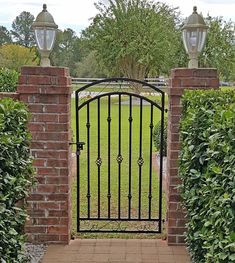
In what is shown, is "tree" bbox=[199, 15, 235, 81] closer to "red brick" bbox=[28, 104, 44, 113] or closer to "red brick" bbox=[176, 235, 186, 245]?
"red brick" bbox=[176, 235, 186, 245]

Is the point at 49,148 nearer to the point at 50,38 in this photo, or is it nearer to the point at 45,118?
the point at 45,118

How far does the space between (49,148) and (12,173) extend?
49.6 inches

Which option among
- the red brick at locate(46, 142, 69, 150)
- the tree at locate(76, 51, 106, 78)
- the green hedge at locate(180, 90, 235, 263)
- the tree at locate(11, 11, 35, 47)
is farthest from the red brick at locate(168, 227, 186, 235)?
the tree at locate(11, 11, 35, 47)

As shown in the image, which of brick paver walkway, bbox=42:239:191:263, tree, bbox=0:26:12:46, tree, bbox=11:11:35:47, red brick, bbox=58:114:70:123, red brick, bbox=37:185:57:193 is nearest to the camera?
brick paver walkway, bbox=42:239:191:263

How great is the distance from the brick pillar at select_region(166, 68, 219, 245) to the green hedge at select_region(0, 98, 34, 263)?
128cm

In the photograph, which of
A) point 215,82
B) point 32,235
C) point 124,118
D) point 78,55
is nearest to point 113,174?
point 32,235

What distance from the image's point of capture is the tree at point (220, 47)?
17.3 m

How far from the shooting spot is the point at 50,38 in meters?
3.40

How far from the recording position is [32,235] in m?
3.60

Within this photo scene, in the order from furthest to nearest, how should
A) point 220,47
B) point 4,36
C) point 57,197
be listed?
point 4,36 < point 220,47 < point 57,197

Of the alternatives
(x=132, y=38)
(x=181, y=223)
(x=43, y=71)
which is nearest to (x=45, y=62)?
Result: (x=43, y=71)

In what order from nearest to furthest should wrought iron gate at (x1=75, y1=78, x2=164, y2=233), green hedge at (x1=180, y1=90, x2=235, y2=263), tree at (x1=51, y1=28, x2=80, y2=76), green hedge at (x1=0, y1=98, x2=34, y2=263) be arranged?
green hedge at (x1=180, y1=90, x2=235, y2=263), green hedge at (x1=0, y1=98, x2=34, y2=263), wrought iron gate at (x1=75, y1=78, x2=164, y2=233), tree at (x1=51, y1=28, x2=80, y2=76)

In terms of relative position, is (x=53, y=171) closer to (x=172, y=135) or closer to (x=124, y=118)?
(x=172, y=135)

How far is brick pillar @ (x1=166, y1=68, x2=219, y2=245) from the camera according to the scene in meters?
3.39
